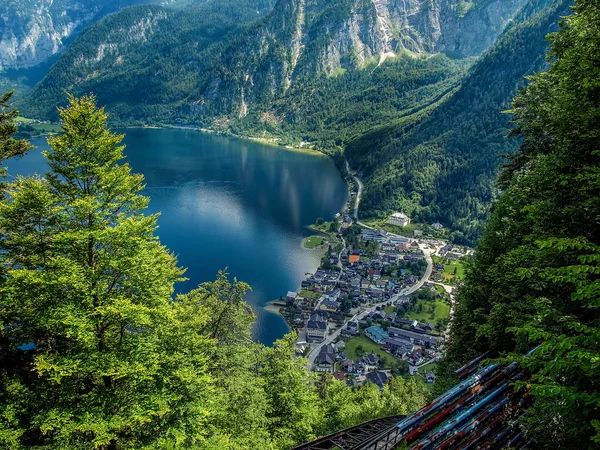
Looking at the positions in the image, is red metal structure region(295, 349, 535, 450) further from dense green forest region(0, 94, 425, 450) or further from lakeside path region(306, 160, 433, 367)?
lakeside path region(306, 160, 433, 367)

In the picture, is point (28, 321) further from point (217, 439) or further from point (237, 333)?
point (237, 333)

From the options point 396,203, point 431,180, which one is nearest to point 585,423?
point 396,203

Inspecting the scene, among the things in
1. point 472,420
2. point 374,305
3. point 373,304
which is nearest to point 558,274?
point 472,420

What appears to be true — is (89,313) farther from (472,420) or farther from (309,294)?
(309,294)

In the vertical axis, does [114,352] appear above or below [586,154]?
below

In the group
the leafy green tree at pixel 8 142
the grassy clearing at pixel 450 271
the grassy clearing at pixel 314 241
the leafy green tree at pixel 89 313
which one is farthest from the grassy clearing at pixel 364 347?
the leafy green tree at pixel 8 142

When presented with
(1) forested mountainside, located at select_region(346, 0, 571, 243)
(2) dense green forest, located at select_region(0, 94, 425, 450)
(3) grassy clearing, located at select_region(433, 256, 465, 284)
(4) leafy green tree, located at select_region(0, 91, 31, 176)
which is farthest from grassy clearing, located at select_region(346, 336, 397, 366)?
(1) forested mountainside, located at select_region(346, 0, 571, 243)
